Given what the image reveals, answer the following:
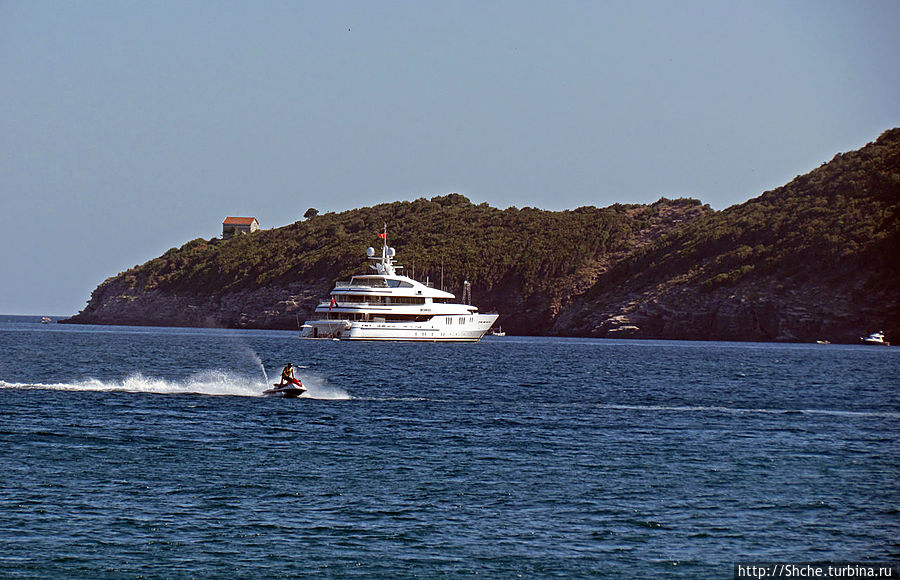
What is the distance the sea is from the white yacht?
91.3 meters

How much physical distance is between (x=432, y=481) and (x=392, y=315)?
12696 cm

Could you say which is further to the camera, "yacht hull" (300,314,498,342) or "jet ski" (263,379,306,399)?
"yacht hull" (300,314,498,342)

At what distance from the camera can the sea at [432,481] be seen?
24859mm

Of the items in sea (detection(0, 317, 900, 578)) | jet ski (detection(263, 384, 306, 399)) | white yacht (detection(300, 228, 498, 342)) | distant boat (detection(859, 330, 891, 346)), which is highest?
white yacht (detection(300, 228, 498, 342))

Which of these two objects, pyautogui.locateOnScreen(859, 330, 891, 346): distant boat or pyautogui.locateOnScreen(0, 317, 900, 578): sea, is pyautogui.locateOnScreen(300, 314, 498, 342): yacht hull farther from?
pyautogui.locateOnScreen(0, 317, 900, 578): sea

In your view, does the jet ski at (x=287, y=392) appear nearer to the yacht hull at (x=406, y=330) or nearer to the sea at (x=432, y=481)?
the sea at (x=432, y=481)

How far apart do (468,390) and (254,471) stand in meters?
34.1

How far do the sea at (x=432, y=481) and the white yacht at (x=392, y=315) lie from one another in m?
91.3

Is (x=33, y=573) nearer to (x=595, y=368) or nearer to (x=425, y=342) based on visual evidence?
(x=595, y=368)

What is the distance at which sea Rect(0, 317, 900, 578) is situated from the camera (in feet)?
81.6

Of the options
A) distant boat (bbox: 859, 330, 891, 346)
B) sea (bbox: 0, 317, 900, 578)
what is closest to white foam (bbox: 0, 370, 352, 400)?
sea (bbox: 0, 317, 900, 578)

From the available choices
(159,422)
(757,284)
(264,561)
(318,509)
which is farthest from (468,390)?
(757,284)

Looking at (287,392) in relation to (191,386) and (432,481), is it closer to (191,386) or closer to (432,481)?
(191,386)

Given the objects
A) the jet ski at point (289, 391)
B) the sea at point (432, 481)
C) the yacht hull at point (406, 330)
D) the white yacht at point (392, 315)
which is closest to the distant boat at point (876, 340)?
the yacht hull at point (406, 330)
